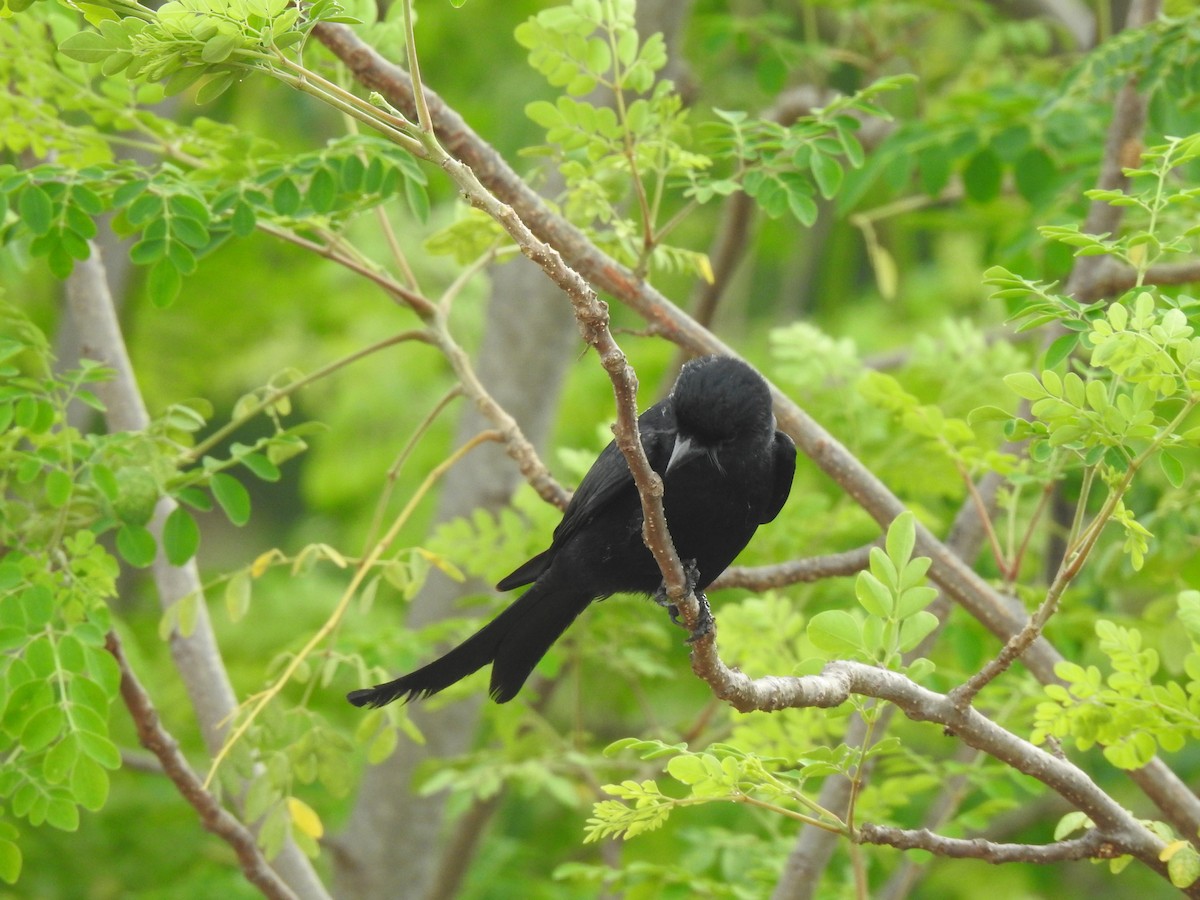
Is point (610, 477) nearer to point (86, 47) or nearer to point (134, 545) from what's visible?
point (134, 545)

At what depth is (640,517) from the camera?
3.50 m

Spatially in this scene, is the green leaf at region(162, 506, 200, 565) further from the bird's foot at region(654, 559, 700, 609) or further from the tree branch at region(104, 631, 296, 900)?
the bird's foot at region(654, 559, 700, 609)

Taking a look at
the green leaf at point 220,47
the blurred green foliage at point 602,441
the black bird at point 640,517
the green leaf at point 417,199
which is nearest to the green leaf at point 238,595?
the blurred green foliage at point 602,441

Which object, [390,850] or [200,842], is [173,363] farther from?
[390,850]

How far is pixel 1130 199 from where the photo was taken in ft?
8.25

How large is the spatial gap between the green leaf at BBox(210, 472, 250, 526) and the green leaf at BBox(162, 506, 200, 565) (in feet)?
Answer: 0.36

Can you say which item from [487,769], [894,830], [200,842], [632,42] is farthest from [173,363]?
[894,830]

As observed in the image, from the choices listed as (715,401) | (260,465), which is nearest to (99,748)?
(260,465)

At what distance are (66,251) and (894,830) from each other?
2446 millimetres

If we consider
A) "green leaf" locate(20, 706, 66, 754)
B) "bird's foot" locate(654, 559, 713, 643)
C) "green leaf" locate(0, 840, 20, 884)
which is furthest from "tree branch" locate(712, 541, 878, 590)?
"green leaf" locate(0, 840, 20, 884)

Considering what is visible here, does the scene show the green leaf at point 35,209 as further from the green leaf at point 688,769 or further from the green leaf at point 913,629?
the green leaf at point 913,629

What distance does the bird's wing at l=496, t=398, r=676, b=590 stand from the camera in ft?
11.2

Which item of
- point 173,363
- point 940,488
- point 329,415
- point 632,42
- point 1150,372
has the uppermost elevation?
point 632,42

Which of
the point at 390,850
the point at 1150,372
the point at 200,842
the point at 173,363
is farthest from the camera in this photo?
the point at 173,363
